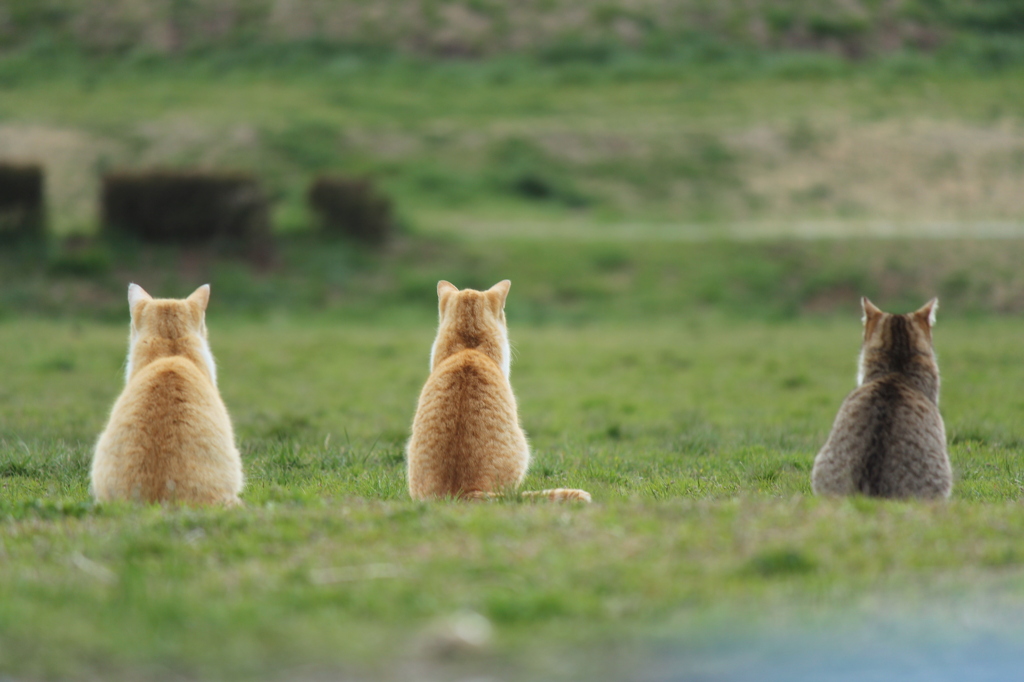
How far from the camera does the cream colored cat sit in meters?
5.99

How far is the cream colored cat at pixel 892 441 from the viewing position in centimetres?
599

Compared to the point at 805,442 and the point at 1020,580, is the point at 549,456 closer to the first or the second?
the point at 805,442

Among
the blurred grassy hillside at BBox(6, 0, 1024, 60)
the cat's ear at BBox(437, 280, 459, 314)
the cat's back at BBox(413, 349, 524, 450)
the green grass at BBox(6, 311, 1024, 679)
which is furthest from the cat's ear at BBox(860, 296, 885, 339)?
the blurred grassy hillside at BBox(6, 0, 1024, 60)

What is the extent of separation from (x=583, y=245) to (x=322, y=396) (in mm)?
11426

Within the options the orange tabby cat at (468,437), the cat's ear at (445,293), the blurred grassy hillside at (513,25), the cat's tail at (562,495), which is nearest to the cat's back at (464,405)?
the orange tabby cat at (468,437)

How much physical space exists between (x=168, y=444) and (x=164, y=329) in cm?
114

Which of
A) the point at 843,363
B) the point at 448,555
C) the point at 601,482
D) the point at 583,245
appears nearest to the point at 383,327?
the point at 583,245

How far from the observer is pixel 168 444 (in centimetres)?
564

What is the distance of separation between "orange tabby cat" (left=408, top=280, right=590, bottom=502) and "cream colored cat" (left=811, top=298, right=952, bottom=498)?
159 cm

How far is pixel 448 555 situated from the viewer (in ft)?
14.6

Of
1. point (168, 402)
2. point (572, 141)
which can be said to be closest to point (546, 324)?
point (572, 141)

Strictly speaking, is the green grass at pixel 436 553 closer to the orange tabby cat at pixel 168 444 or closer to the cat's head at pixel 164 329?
the orange tabby cat at pixel 168 444

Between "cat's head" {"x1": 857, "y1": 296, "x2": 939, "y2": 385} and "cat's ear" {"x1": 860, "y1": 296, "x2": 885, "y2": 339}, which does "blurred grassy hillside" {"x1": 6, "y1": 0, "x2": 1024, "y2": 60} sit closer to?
"cat's ear" {"x1": 860, "y1": 296, "x2": 885, "y2": 339}

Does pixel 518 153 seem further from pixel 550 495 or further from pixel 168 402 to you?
pixel 168 402
